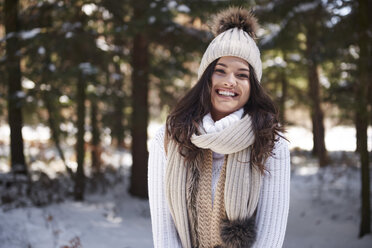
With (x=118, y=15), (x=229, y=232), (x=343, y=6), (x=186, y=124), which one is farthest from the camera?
(x=118, y=15)

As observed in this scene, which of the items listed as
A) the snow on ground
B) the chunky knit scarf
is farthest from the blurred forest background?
the chunky knit scarf

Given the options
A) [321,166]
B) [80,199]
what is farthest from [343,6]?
[321,166]

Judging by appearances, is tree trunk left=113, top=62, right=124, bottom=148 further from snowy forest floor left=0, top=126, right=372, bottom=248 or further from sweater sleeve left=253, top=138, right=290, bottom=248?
sweater sleeve left=253, top=138, right=290, bottom=248

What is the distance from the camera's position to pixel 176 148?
6.64 ft

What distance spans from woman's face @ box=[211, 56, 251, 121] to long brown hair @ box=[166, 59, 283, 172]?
0.07 meters

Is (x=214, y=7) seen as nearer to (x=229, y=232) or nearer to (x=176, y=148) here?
(x=176, y=148)

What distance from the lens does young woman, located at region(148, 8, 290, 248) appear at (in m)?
1.92

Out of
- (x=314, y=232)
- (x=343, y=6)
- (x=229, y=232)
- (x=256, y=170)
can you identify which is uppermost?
(x=343, y=6)

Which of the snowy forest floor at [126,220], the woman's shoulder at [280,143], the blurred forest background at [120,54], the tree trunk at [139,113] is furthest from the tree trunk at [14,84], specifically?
the woman's shoulder at [280,143]

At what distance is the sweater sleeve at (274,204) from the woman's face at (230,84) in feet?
1.37

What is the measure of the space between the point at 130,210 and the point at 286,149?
5.96 meters

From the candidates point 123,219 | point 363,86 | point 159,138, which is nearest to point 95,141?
point 123,219

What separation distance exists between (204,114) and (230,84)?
27 cm

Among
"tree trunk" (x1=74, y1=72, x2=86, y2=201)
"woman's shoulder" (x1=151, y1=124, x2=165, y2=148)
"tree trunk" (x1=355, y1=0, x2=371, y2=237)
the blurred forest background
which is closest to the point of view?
"woman's shoulder" (x1=151, y1=124, x2=165, y2=148)
